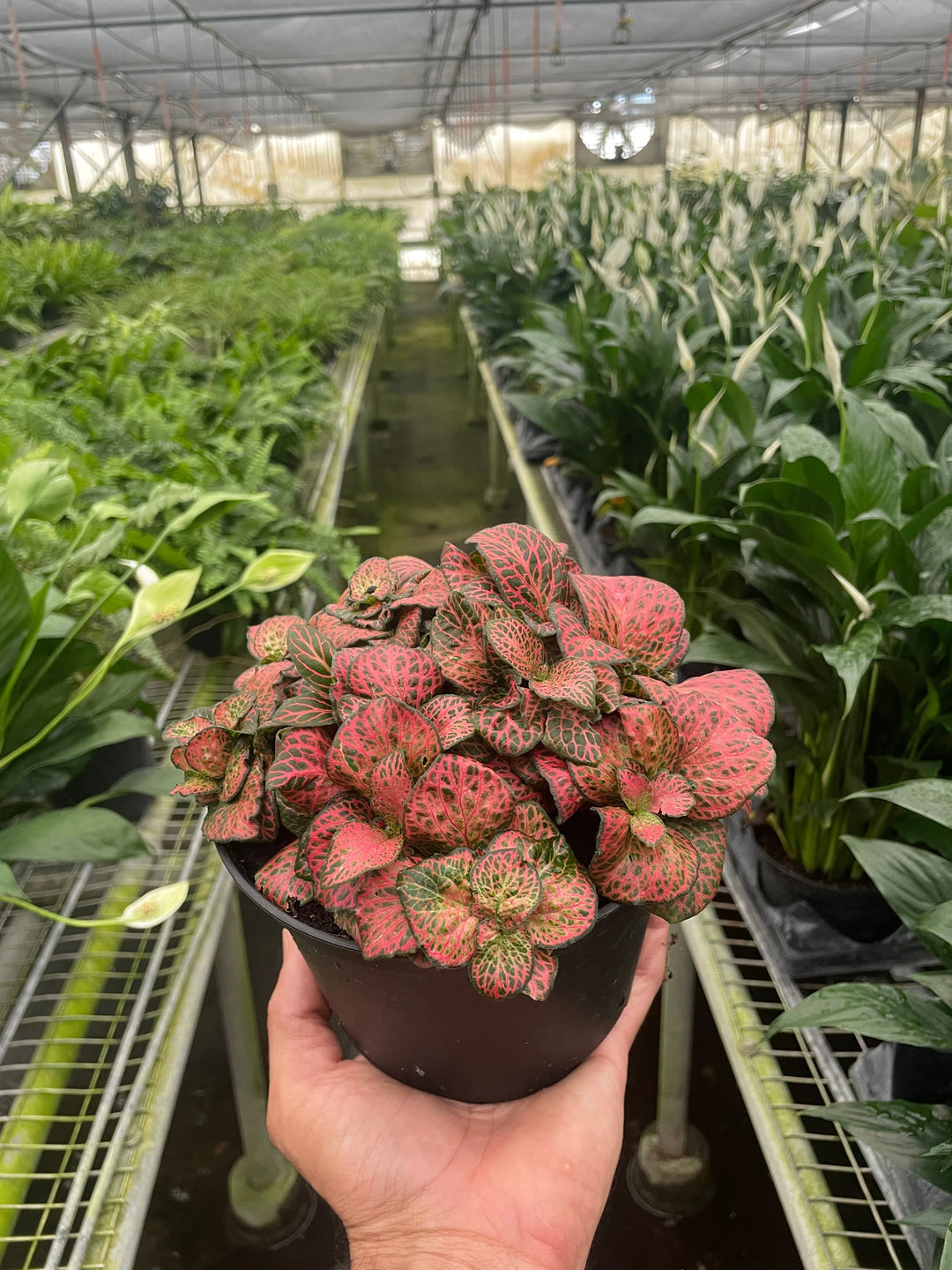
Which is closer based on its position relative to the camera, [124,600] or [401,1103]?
[401,1103]

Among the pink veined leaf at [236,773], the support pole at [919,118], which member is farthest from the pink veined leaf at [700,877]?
the support pole at [919,118]

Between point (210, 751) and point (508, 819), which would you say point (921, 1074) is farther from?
point (210, 751)

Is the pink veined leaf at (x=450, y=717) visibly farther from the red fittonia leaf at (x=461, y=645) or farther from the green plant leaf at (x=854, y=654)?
the green plant leaf at (x=854, y=654)

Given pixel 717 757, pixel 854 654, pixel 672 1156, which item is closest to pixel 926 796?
pixel 854 654

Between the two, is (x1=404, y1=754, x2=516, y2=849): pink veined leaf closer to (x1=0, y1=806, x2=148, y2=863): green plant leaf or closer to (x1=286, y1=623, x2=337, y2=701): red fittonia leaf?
(x1=286, y1=623, x2=337, y2=701): red fittonia leaf

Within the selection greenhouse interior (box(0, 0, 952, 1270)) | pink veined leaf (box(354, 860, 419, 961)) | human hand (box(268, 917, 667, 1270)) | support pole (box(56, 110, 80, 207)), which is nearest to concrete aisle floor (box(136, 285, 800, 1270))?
greenhouse interior (box(0, 0, 952, 1270))

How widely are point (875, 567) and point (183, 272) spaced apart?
4.52 metres

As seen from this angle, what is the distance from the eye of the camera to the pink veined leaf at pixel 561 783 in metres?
0.63

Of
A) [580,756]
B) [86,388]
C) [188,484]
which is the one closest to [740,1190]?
[580,756]

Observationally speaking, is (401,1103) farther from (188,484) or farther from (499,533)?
(188,484)

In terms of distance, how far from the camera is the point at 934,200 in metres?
4.25

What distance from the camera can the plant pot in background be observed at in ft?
4.49

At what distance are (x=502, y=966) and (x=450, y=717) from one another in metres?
0.17

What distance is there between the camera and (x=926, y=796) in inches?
36.6
